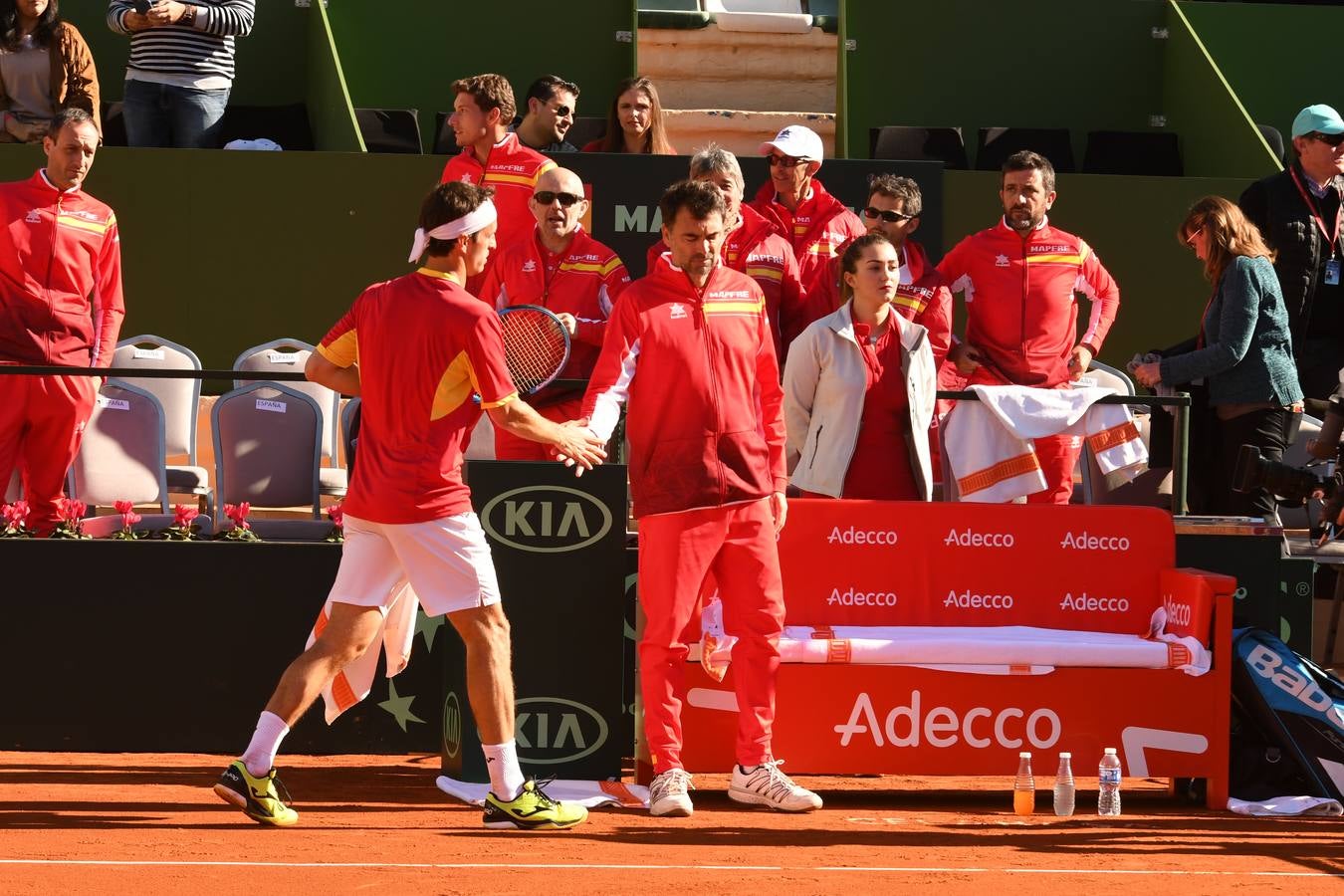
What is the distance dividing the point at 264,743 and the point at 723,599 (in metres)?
1.58

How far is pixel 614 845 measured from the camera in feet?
18.6

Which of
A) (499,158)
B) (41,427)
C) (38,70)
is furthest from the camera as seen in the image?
(38,70)

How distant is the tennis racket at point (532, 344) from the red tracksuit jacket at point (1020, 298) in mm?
2513

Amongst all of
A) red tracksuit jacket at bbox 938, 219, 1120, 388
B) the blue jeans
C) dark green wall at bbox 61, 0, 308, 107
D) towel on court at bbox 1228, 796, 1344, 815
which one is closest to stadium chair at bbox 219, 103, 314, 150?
dark green wall at bbox 61, 0, 308, 107

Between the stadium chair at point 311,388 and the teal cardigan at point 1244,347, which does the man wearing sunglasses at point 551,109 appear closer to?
the stadium chair at point 311,388

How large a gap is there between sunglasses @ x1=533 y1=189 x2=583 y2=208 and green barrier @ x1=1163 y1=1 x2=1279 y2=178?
255 inches

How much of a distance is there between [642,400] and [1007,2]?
905 cm

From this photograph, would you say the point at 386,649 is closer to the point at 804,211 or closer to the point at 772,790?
the point at 772,790

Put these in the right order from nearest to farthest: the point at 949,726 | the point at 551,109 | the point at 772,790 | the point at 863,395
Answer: the point at 772,790, the point at 949,726, the point at 863,395, the point at 551,109

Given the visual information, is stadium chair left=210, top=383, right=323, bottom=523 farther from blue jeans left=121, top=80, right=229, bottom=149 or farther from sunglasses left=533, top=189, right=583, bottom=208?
blue jeans left=121, top=80, right=229, bottom=149

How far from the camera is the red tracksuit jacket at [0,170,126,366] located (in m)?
8.13

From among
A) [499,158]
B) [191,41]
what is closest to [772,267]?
[499,158]

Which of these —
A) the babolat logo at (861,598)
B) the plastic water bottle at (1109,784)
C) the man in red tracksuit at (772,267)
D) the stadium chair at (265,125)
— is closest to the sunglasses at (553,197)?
the man in red tracksuit at (772,267)

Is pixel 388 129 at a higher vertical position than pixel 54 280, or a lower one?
higher
